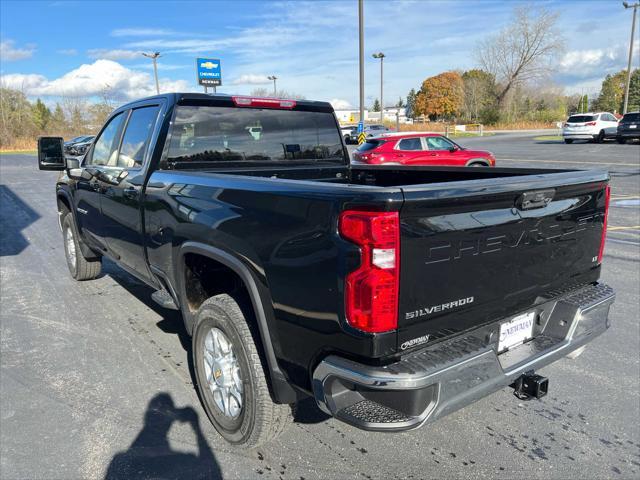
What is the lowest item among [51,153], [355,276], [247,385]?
[247,385]

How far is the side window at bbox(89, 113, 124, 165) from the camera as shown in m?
4.40

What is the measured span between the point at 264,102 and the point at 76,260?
328 centimetres

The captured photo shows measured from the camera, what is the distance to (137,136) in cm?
394

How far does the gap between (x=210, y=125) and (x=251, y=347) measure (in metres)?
1.88

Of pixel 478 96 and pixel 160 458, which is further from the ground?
pixel 478 96

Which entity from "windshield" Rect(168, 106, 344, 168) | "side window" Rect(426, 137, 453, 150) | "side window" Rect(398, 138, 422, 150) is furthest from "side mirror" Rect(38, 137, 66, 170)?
"side window" Rect(426, 137, 453, 150)

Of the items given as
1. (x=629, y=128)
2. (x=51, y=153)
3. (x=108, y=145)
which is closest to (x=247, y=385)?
(x=108, y=145)

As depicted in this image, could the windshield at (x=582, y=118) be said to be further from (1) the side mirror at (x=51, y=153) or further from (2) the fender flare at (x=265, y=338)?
(2) the fender flare at (x=265, y=338)

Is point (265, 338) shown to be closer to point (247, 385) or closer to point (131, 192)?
point (247, 385)

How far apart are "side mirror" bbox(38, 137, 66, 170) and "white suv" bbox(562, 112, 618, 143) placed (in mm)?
31287

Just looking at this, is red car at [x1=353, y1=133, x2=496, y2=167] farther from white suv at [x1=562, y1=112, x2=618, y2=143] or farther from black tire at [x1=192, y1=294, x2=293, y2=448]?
white suv at [x1=562, y1=112, x2=618, y2=143]

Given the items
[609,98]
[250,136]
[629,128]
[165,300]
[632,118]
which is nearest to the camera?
[165,300]

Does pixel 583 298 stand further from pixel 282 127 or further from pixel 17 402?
pixel 17 402

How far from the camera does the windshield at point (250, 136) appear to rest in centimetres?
361
